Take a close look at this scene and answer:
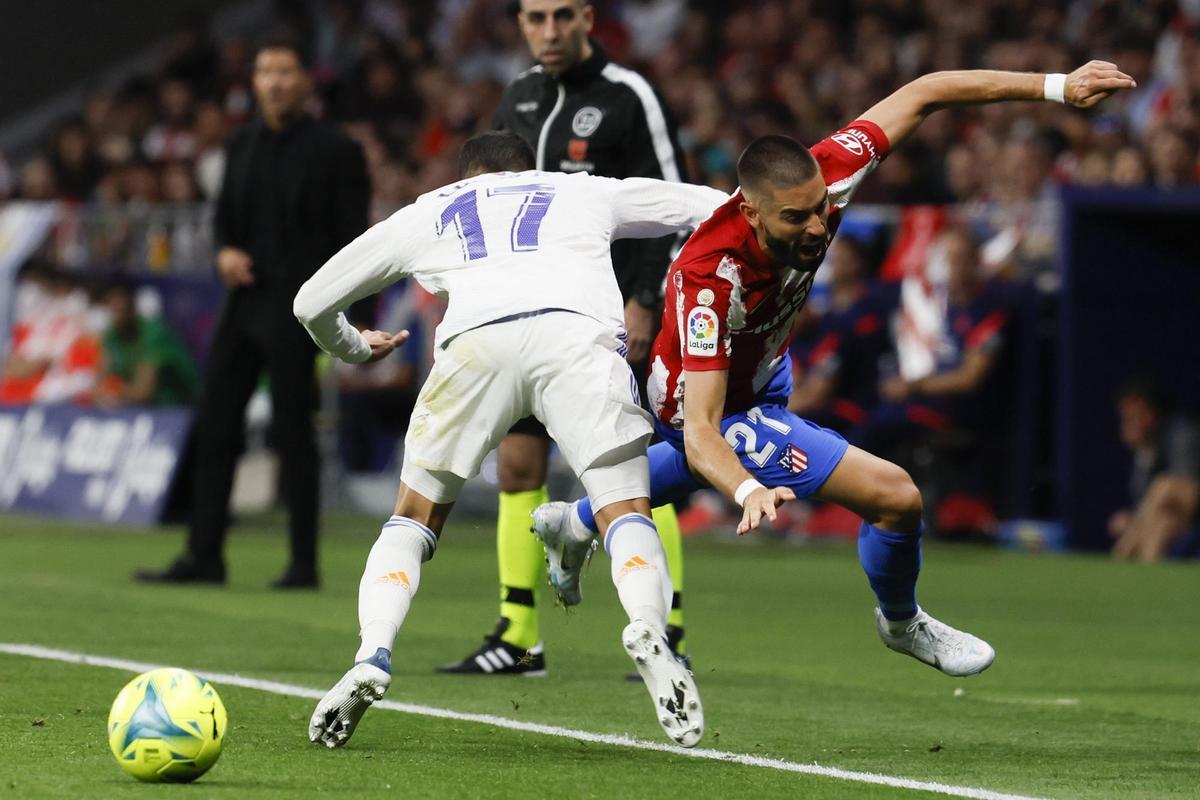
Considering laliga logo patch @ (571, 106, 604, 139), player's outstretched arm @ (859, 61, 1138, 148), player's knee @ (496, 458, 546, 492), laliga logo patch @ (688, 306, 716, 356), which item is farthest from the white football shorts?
laliga logo patch @ (571, 106, 604, 139)

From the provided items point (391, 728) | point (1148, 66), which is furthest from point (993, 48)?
point (391, 728)

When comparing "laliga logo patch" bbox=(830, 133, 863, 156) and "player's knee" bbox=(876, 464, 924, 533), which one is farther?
"laliga logo patch" bbox=(830, 133, 863, 156)

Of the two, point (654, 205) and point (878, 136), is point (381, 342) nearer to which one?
point (654, 205)

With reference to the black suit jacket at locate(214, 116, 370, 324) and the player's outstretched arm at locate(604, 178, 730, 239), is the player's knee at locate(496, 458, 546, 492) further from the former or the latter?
the black suit jacket at locate(214, 116, 370, 324)

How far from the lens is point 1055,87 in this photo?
6367 mm

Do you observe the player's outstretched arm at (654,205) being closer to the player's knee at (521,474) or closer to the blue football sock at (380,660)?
the blue football sock at (380,660)

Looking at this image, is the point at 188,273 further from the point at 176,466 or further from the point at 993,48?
the point at 993,48

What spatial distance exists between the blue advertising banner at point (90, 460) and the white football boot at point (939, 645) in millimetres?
9158

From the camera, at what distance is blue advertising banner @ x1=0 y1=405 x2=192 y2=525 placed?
15.0m

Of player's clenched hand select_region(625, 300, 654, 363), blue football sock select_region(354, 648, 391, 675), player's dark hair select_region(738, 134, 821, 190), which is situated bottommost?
blue football sock select_region(354, 648, 391, 675)

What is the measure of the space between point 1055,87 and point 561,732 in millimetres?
2411

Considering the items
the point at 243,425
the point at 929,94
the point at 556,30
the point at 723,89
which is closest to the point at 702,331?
the point at 929,94

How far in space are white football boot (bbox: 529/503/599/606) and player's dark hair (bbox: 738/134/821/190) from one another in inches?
52.4

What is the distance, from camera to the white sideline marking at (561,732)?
5219 millimetres
